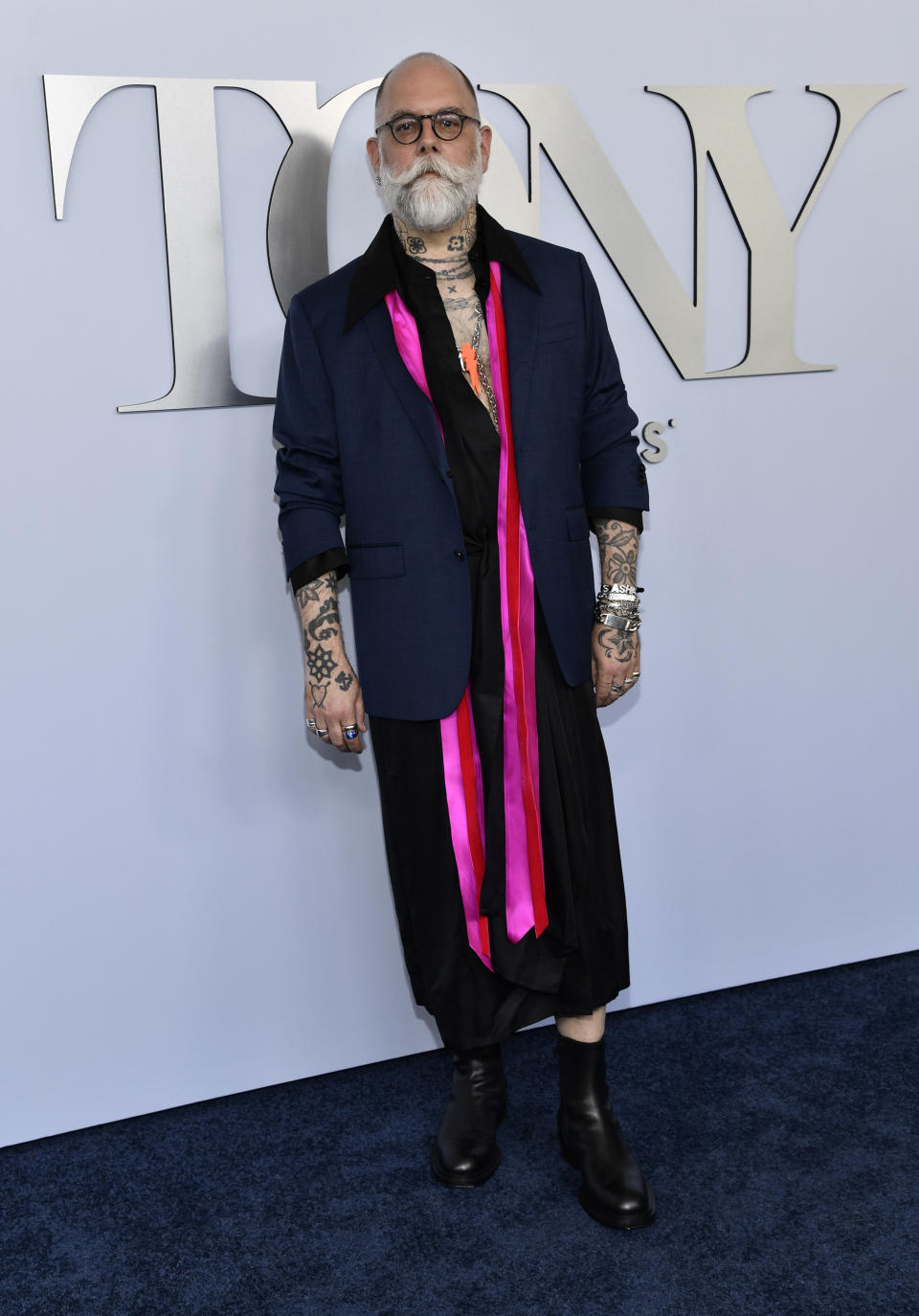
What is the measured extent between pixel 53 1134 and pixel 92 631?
3.21 ft

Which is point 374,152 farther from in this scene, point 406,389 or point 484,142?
point 406,389

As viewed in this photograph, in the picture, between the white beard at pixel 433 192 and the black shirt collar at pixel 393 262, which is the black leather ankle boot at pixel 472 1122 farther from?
the white beard at pixel 433 192

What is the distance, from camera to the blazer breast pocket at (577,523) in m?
1.96

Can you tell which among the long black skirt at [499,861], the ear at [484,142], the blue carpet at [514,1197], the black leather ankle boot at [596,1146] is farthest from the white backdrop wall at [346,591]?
the black leather ankle boot at [596,1146]

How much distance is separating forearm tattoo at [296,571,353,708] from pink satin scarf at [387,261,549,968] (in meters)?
0.19

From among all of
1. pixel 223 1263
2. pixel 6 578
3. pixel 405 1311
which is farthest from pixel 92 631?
pixel 405 1311

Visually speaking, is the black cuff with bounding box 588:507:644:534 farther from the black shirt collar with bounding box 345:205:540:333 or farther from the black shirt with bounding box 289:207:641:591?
the black shirt collar with bounding box 345:205:540:333

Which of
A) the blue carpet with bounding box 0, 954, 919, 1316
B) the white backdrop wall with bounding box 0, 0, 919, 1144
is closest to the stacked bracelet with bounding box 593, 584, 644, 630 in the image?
the white backdrop wall with bounding box 0, 0, 919, 1144

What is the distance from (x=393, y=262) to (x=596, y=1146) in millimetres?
1486

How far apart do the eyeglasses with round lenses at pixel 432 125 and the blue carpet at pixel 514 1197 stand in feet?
5.63

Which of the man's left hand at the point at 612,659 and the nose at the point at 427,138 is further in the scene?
the man's left hand at the point at 612,659

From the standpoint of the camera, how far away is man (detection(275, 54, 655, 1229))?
6.18 ft

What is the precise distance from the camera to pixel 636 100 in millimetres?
2305

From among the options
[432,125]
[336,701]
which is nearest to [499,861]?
[336,701]
